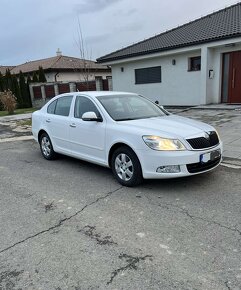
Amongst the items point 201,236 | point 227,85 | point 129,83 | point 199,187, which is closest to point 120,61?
point 129,83

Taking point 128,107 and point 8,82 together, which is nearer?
point 128,107

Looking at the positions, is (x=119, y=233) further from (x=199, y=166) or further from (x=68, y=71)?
(x=68, y=71)

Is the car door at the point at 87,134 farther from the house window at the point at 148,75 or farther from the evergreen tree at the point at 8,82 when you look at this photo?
the evergreen tree at the point at 8,82

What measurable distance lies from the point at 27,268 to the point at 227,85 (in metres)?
13.2

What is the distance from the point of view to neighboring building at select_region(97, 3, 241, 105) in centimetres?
1356

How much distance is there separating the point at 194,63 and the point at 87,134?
432 inches

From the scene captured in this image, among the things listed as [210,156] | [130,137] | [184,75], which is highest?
[184,75]

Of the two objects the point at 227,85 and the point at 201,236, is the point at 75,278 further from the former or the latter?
the point at 227,85

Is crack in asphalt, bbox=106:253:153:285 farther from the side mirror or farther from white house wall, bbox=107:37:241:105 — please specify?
white house wall, bbox=107:37:241:105

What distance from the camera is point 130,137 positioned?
15.7 ft

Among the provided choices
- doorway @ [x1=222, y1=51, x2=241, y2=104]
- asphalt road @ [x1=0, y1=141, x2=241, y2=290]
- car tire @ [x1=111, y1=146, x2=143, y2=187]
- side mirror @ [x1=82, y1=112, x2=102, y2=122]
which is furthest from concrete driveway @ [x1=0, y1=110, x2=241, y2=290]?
doorway @ [x1=222, y1=51, x2=241, y2=104]

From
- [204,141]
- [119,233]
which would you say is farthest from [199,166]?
[119,233]

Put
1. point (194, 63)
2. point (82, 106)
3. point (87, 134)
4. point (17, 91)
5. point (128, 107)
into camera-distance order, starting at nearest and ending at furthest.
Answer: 1. point (87, 134)
2. point (128, 107)
3. point (82, 106)
4. point (194, 63)
5. point (17, 91)

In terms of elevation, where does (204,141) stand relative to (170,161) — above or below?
above
